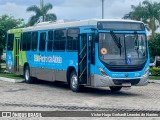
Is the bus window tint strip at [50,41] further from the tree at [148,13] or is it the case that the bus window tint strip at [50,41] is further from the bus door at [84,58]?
the tree at [148,13]

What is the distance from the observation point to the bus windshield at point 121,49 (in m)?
17.4

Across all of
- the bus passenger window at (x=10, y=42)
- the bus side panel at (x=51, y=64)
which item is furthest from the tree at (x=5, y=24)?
the bus side panel at (x=51, y=64)

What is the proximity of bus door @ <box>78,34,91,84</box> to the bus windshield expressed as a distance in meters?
0.80

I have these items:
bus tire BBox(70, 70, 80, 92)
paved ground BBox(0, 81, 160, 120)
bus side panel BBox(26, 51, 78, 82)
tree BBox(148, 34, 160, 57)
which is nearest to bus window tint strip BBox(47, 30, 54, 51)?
bus side panel BBox(26, 51, 78, 82)

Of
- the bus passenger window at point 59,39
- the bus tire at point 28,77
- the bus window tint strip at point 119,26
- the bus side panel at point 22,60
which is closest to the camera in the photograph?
the bus window tint strip at point 119,26

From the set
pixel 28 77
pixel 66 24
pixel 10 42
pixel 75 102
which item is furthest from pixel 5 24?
pixel 75 102

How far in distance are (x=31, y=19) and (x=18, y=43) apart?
32.1 meters

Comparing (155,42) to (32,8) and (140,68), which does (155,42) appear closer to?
(140,68)

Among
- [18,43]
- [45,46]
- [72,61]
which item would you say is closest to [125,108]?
[72,61]

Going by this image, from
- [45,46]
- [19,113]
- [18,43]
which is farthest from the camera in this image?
[18,43]

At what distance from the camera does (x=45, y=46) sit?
22375mm

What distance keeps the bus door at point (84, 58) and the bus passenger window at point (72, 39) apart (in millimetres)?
450

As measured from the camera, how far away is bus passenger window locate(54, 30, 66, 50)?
2030cm

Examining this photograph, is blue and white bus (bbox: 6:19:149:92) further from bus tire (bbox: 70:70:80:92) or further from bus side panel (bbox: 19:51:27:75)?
bus side panel (bbox: 19:51:27:75)
